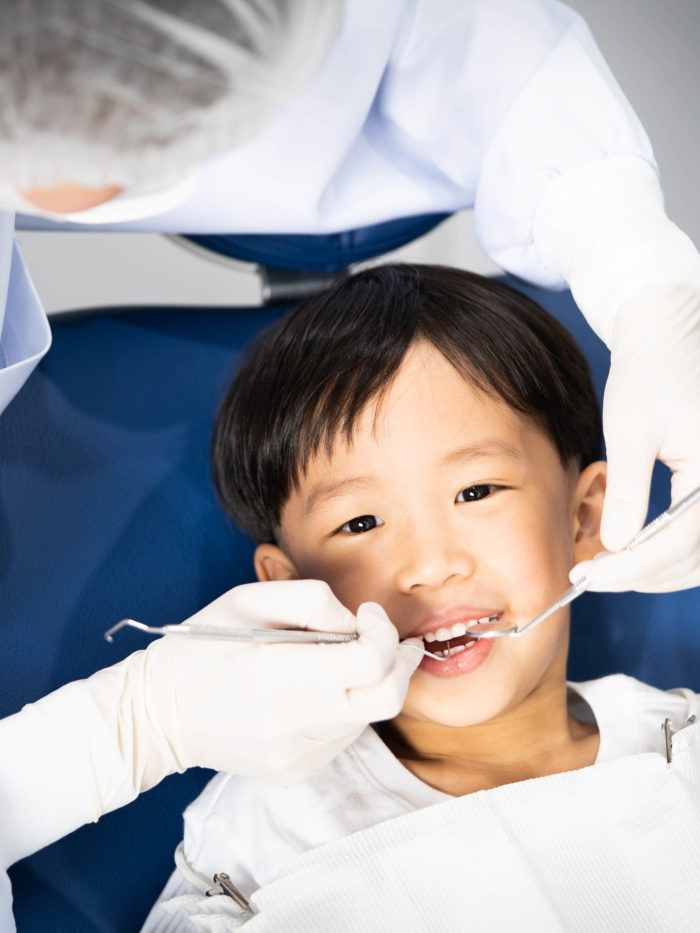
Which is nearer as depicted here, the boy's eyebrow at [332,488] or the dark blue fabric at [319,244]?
the boy's eyebrow at [332,488]

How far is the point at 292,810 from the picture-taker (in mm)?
917

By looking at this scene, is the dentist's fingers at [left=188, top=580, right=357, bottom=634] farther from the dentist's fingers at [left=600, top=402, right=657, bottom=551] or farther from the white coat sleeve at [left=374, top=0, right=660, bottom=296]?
the white coat sleeve at [left=374, top=0, right=660, bottom=296]

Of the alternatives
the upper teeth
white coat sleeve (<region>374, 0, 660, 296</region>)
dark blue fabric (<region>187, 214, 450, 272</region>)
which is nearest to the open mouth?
the upper teeth

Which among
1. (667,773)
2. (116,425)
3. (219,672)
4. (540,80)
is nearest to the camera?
(219,672)

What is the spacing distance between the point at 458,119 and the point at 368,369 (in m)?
0.35

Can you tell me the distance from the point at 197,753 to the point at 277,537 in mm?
327

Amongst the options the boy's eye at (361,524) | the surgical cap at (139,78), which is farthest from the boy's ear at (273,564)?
the surgical cap at (139,78)

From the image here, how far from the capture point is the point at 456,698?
90 cm

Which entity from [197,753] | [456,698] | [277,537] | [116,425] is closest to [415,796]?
[456,698]

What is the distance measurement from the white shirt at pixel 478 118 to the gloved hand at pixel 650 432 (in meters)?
0.15

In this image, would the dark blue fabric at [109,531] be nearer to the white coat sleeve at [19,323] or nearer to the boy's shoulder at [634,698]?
the white coat sleeve at [19,323]

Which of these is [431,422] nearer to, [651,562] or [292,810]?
[651,562]

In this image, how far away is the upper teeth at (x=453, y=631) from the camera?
859mm

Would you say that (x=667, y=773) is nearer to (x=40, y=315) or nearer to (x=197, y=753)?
(x=197, y=753)
